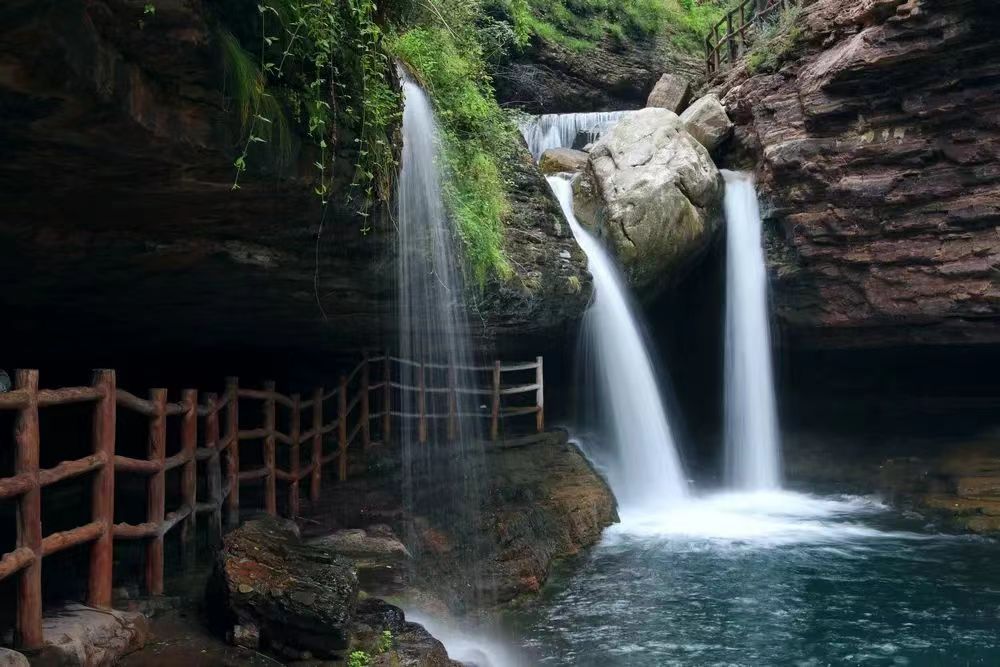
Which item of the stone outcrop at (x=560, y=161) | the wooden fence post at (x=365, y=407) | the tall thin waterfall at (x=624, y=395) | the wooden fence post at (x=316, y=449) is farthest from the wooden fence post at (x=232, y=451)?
the stone outcrop at (x=560, y=161)

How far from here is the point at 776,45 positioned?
565 inches

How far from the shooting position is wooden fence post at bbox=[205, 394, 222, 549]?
8156 mm

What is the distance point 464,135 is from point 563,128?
9478 mm

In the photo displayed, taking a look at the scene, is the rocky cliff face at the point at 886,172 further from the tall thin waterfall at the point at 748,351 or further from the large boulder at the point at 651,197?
the large boulder at the point at 651,197

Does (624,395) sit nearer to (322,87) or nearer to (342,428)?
(342,428)

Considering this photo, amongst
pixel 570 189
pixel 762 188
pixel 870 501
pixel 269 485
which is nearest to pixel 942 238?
pixel 762 188

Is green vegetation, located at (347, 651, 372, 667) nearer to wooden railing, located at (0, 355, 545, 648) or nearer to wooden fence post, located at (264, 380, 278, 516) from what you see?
wooden railing, located at (0, 355, 545, 648)

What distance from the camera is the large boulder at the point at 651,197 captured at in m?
13.8

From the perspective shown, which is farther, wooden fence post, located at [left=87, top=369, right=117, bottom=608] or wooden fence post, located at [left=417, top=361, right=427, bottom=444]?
wooden fence post, located at [left=417, top=361, right=427, bottom=444]

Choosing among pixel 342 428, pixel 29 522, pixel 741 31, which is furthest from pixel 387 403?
pixel 741 31

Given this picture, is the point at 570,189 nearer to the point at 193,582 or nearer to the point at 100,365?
the point at 100,365

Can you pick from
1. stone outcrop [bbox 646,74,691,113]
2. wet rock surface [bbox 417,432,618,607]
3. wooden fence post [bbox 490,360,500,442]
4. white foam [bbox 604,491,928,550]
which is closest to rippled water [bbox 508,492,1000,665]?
white foam [bbox 604,491,928,550]

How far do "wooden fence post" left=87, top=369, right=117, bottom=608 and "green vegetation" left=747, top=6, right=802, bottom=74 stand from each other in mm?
11913

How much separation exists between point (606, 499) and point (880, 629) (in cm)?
463
